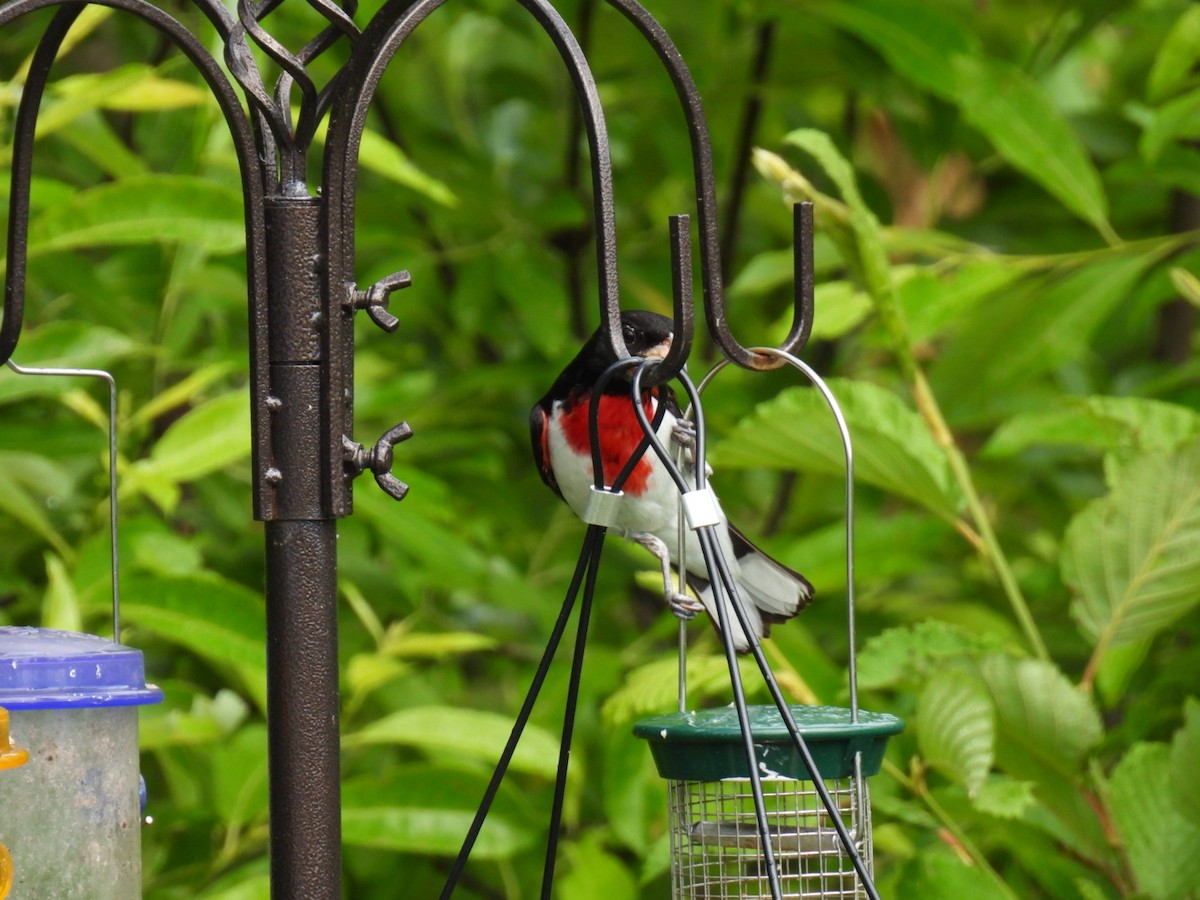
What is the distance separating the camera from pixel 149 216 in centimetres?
200

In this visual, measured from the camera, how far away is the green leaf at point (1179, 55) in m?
2.23

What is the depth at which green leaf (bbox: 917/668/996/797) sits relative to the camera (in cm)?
166

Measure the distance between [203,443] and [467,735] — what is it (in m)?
0.54

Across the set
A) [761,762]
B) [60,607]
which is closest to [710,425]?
[60,607]

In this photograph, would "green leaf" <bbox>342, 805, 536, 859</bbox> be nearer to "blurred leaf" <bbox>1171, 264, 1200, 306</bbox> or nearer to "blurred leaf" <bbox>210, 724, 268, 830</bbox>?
"blurred leaf" <bbox>210, 724, 268, 830</bbox>

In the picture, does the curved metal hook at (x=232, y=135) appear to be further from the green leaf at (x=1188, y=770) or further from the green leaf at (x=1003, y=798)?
the green leaf at (x=1188, y=770)

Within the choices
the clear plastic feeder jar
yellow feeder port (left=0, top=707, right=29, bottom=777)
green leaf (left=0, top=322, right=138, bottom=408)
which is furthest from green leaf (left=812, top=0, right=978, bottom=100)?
yellow feeder port (left=0, top=707, right=29, bottom=777)

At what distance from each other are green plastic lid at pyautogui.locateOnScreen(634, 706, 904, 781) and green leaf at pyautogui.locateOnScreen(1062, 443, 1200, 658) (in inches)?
31.6

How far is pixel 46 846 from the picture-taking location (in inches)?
52.3

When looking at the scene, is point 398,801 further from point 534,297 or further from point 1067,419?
point 1067,419

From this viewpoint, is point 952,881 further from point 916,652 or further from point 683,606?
point 683,606

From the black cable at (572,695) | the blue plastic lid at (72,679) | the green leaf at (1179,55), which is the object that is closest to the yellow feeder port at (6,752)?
the blue plastic lid at (72,679)

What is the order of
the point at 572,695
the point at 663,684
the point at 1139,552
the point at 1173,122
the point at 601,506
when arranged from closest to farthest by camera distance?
the point at 601,506, the point at 572,695, the point at 663,684, the point at 1139,552, the point at 1173,122

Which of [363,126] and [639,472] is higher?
[363,126]
